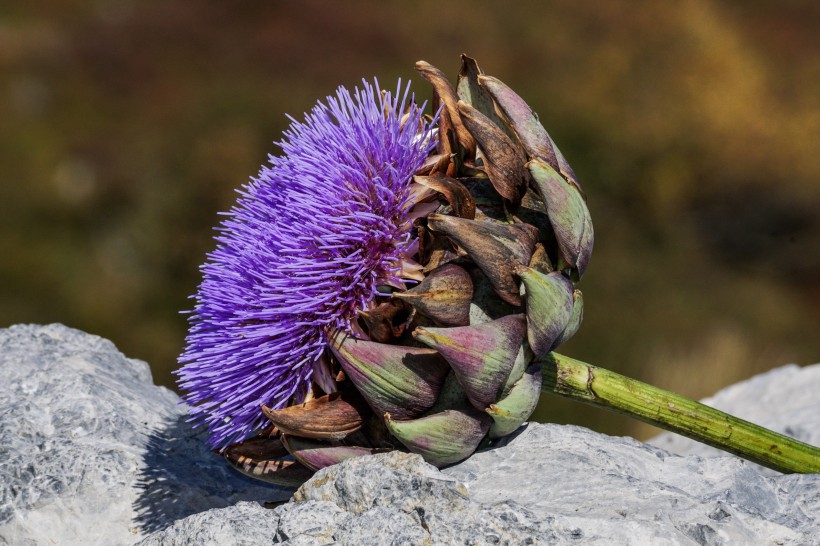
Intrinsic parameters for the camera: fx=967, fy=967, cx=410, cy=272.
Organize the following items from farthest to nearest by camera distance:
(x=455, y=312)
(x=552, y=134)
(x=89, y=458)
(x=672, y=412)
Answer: (x=552, y=134)
(x=89, y=458)
(x=672, y=412)
(x=455, y=312)

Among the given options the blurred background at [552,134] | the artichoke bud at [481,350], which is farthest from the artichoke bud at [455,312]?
the blurred background at [552,134]

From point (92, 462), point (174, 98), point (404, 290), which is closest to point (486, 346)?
point (404, 290)

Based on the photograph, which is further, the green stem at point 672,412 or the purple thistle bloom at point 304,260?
the green stem at point 672,412

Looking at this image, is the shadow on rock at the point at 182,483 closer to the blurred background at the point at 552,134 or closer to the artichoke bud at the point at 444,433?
the artichoke bud at the point at 444,433

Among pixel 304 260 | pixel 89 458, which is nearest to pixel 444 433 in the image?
pixel 304 260

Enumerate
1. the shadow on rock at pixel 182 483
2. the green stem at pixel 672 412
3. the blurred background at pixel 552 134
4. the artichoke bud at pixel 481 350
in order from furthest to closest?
the blurred background at pixel 552 134 → the shadow on rock at pixel 182 483 → the green stem at pixel 672 412 → the artichoke bud at pixel 481 350

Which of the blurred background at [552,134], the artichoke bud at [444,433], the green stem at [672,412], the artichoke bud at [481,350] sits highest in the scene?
the blurred background at [552,134]

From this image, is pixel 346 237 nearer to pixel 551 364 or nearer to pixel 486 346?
pixel 486 346

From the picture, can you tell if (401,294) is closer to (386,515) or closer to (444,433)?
(444,433)
